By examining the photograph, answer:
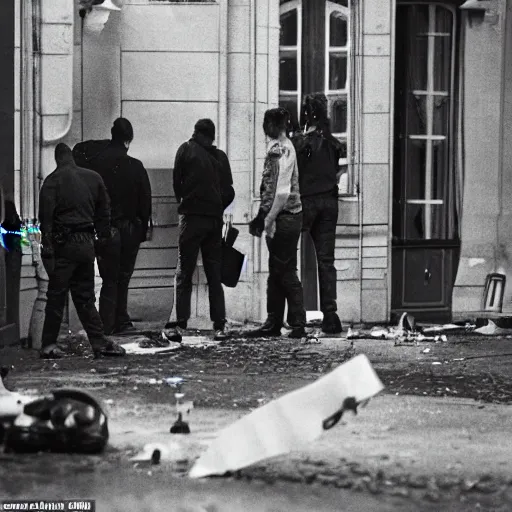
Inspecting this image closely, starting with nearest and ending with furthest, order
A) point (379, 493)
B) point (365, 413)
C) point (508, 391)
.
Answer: point (379, 493) < point (365, 413) < point (508, 391)

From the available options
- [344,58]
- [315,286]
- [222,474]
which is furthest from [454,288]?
[222,474]

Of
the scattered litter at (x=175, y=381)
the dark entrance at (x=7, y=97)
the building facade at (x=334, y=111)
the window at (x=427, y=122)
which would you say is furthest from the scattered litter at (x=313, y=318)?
the scattered litter at (x=175, y=381)

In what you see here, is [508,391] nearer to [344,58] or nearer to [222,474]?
[222,474]

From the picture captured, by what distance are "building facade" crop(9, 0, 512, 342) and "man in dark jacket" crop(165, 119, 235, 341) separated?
1160mm

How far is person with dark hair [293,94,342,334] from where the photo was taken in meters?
13.8

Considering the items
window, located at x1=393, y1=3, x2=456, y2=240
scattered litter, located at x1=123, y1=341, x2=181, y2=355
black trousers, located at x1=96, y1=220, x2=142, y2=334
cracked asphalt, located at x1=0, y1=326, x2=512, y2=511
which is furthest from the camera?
window, located at x1=393, y1=3, x2=456, y2=240

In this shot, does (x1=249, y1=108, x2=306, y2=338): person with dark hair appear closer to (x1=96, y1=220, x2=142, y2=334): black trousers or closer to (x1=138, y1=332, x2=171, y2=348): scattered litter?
(x1=138, y1=332, x2=171, y2=348): scattered litter

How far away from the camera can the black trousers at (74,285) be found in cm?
1186

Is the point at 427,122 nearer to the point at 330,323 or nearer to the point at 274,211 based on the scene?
the point at 330,323

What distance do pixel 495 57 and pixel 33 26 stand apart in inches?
189

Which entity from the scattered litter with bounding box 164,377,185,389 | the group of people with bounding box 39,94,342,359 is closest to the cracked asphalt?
the scattered litter with bounding box 164,377,185,389

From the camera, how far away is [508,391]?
10391 mm

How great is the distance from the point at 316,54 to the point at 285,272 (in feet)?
9.96

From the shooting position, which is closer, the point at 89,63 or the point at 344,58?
the point at 89,63
